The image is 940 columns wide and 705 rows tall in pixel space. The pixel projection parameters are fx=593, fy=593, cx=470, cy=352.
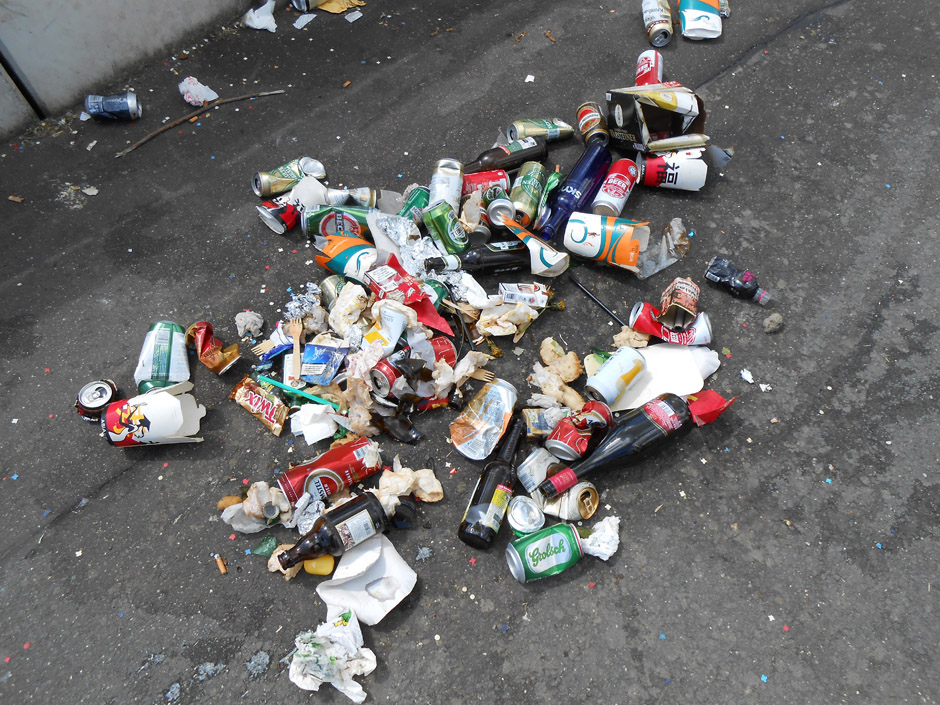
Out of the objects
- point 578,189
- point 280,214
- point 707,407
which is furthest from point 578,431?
point 280,214

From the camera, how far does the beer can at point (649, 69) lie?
3799 mm

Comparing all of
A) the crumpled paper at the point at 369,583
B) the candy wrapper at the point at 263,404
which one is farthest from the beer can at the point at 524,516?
the candy wrapper at the point at 263,404

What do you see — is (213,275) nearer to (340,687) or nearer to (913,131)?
(340,687)

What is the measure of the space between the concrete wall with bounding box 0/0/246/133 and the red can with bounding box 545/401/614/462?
3762 mm

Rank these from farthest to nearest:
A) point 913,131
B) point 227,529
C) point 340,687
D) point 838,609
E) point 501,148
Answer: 1. point 913,131
2. point 501,148
3. point 227,529
4. point 838,609
5. point 340,687

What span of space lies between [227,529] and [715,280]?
261 centimetres

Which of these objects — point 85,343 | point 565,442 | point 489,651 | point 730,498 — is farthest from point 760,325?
point 85,343

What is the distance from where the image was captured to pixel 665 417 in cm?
246

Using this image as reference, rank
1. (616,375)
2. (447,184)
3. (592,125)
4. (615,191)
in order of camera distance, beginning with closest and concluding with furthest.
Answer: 1. (616,375)
2. (447,184)
3. (615,191)
4. (592,125)

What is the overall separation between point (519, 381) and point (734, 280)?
126 centimetres

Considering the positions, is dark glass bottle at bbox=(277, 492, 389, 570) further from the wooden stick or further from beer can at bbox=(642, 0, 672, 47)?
beer can at bbox=(642, 0, 672, 47)

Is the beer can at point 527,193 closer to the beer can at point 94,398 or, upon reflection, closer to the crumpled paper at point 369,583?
the crumpled paper at point 369,583

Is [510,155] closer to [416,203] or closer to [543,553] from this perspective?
[416,203]

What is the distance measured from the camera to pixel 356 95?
4.01 m
